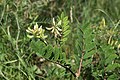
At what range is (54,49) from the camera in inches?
55.2

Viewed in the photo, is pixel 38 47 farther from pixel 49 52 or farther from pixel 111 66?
pixel 111 66

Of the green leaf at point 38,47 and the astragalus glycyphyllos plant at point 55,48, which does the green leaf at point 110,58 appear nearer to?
the astragalus glycyphyllos plant at point 55,48

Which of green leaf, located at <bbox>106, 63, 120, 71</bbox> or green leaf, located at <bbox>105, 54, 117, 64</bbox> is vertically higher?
green leaf, located at <bbox>105, 54, 117, 64</bbox>

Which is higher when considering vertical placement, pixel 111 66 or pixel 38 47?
pixel 38 47

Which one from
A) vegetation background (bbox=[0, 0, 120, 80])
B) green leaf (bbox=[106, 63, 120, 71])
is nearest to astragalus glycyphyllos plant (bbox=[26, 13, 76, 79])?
vegetation background (bbox=[0, 0, 120, 80])

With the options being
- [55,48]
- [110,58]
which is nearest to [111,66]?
[110,58]

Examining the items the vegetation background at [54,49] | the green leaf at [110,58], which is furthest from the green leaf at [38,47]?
the green leaf at [110,58]

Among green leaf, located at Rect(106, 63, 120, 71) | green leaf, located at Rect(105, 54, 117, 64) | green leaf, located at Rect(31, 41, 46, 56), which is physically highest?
green leaf, located at Rect(31, 41, 46, 56)

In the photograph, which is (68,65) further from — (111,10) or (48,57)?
(111,10)

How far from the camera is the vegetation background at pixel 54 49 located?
1.40 metres

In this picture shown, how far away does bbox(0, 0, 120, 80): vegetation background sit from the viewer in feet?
4.61

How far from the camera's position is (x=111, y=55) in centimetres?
141

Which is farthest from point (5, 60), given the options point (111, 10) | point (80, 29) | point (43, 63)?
point (111, 10)

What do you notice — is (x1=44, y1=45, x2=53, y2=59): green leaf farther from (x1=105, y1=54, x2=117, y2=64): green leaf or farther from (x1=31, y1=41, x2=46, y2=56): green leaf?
(x1=105, y1=54, x2=117, y2=64): green leaf
